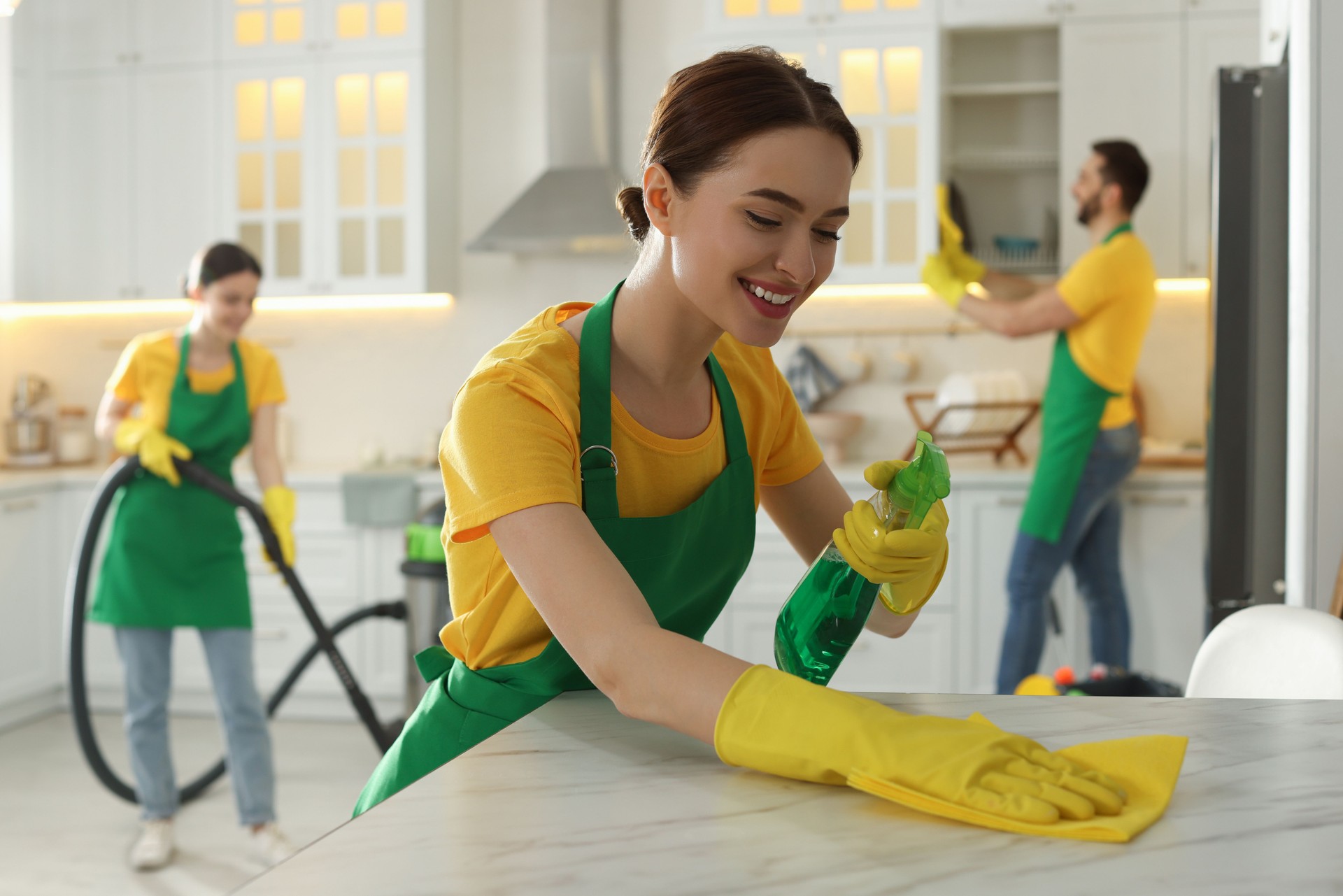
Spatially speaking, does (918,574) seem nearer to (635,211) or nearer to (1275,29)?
(635,211)

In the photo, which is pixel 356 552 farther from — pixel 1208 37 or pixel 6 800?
pixel 1208 37

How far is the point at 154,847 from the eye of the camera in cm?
287

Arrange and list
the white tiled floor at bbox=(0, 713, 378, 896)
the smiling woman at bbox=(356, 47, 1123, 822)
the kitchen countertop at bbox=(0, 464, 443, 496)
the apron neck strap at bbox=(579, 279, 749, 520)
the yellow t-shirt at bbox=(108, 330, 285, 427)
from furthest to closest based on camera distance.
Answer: the kitchen countertop at bbox=(0, 464, 443, 496), the yellow t-shirt at bbox=(108, 330, 285, 427), the white tiled floor at bbox=(0, 713, 378, 896), the apron neck strap at bbox=(579, 279, 749, 520), the smiling woman at bbox=(356, 47, 1123, 822)

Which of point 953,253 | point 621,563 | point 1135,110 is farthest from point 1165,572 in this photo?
point 621,563

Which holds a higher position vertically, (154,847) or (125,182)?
(125,182)

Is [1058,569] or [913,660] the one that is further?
[913,660]

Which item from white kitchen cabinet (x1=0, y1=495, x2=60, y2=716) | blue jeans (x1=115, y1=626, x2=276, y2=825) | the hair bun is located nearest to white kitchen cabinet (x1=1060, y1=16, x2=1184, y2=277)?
blue jeans (x1=115, y1=626, x2=276, y2=825)

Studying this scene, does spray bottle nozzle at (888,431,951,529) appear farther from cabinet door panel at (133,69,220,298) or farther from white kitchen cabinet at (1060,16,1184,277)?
cabinet door panel at (133,69,220,298)

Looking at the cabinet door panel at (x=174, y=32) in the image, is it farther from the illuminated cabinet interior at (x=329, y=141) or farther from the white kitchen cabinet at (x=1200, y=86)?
the white kitchen cabinet at (x=1200, y=86)

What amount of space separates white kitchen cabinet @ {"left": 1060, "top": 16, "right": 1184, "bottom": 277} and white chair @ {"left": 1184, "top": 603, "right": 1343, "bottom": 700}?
→ 270 centimetres

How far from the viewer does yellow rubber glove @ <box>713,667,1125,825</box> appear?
73 cm

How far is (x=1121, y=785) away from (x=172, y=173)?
4.23 m

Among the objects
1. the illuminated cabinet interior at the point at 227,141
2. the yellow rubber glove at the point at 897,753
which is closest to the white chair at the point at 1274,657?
the yellow rubber glove at the point at 897,753

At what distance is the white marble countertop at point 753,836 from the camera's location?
0.64 metres
